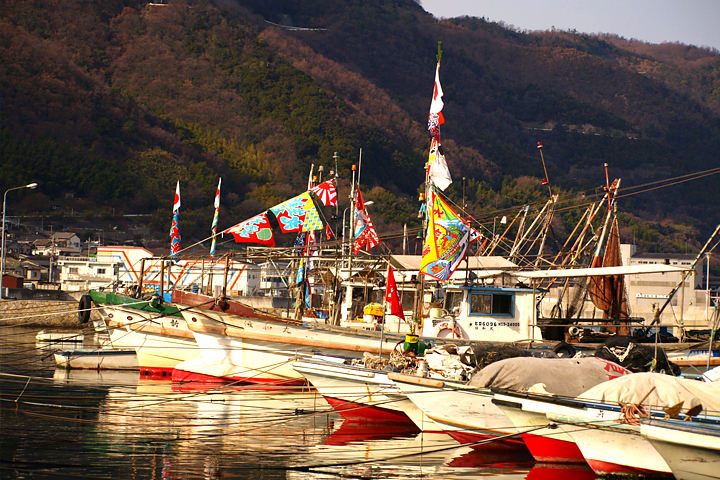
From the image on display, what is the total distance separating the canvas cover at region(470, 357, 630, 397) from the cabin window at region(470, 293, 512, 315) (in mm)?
8362

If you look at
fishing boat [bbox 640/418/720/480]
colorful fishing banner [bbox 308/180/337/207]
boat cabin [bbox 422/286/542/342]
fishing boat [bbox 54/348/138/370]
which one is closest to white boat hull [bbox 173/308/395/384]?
boat cabin [bbox 422/286/542/342]

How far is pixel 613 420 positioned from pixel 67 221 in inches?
3749

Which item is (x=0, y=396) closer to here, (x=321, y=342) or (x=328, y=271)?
(x=321, y=342)

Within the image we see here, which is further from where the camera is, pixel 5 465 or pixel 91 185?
pixel 91 185

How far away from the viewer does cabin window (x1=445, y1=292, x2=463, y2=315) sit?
29.7 meters

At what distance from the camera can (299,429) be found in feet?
74.7

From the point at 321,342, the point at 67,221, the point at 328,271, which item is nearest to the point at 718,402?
the point at 321,342

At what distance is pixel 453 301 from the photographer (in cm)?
2989

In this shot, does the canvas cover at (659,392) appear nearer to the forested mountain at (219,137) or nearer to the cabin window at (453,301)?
the cabin window at (453,301)

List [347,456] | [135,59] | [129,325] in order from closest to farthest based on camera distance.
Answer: [347,456], [129,325], [135,59]

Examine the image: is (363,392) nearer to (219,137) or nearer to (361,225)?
(361,225)

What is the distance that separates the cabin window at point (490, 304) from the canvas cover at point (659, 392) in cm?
1046

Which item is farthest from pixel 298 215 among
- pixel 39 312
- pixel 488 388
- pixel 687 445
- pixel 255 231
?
pixel 39 312

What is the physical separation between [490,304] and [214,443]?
461 inches
